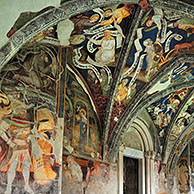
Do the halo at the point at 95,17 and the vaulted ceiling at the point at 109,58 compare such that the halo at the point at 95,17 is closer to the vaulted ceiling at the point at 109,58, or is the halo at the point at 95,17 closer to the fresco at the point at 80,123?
the vaulted ceiling at the point at 109,58

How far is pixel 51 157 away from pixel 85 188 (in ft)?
10.1

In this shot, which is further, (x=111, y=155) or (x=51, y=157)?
(x=111, y=155)

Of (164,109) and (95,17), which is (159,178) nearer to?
(164,109)

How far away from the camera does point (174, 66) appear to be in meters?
11.2

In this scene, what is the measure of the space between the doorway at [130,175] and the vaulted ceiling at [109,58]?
1851 millimetres

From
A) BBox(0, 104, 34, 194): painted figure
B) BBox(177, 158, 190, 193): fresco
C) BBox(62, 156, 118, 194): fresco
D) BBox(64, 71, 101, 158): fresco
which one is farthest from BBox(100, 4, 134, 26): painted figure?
BBox(177, 158, 190, 193): fresco

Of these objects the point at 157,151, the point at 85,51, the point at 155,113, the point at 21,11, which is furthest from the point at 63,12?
the point at 157,151

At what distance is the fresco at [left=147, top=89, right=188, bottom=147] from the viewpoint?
1382cm

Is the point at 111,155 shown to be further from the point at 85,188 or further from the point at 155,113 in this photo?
the point at 155,113

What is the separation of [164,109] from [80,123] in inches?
187

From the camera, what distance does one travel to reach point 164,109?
1439 centimetres

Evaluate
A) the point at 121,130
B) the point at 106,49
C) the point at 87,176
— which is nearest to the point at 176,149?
the point at 121,130

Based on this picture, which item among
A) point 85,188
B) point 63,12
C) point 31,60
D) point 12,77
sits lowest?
point 85,188

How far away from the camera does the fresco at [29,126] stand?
752 centimetres
